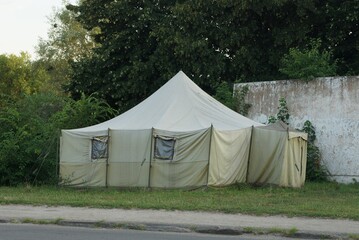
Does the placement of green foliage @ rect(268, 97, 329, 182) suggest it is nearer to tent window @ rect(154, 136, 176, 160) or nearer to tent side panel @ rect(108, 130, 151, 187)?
tent window @ rect(154, 136, 176, 160)

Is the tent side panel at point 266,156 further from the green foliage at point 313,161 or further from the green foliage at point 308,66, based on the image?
the green foliage at point 308,66

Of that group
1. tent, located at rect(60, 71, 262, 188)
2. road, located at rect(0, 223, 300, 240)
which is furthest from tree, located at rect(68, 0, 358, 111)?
road, located at rect(0, 223, 300, 240)

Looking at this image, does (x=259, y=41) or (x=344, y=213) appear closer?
(x=344, y=213)

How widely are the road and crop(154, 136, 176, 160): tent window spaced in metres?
7.90

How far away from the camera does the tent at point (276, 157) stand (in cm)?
1980

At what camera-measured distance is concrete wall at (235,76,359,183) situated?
21766 mm

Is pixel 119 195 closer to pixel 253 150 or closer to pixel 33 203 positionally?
pixel 33 203

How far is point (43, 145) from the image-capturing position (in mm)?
22047

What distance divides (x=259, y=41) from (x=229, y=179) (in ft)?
37.3

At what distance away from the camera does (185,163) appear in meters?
19.0

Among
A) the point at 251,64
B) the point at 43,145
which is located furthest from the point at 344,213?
the point at 251,64

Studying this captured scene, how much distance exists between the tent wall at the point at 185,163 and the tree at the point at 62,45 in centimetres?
3071

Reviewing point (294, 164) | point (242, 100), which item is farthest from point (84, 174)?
point (242, 100)

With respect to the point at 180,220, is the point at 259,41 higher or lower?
higher
